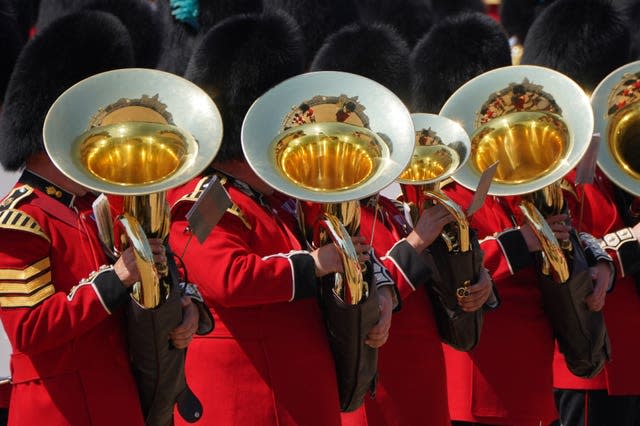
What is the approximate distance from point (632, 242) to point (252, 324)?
171 centimetres

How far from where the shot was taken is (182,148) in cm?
361

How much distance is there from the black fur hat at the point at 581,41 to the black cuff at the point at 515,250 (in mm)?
1393

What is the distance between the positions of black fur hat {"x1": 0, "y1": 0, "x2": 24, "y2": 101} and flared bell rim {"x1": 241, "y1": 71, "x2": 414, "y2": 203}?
1.25 metres

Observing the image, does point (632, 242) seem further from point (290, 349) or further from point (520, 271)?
point (290, 349)

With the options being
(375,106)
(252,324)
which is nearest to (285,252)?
(252,324)

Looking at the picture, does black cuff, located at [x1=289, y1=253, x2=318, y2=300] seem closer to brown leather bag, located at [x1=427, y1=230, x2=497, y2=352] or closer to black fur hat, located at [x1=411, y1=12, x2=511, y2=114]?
brown leather bag, located at [x1=427, y1=230, x2=497, y2=352]

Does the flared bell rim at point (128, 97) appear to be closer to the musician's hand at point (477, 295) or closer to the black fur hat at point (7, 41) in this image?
the musician's hand at point (477, 295)

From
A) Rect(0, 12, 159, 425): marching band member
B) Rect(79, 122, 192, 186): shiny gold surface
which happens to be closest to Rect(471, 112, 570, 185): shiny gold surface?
Rect(79, 122, 192, 186): shiny gold surface

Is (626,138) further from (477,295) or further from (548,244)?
(477,295)

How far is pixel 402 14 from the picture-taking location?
22.2 feet

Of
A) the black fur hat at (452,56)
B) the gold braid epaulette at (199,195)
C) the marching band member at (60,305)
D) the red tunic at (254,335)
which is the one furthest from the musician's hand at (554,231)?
the marching band member at (60,305)

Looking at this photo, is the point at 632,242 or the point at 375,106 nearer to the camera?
the point at 375,106

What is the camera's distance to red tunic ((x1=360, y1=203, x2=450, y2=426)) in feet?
13.7

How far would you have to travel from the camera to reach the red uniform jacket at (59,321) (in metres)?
3.45
